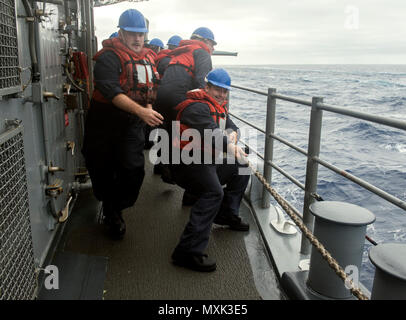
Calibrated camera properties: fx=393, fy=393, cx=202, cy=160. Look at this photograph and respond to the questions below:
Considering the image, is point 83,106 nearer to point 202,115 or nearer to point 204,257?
point 202,115

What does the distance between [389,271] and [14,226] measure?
1.70 m

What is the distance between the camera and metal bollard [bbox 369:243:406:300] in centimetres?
171

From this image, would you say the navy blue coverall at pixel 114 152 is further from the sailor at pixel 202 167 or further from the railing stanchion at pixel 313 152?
the railing stanchion at pixel 313 152

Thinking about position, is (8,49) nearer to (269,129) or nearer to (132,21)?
(132,21)

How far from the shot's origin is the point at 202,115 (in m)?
2.89

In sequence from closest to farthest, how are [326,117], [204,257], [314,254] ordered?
1. [314,254]
2. [204,257]
3. [326,117]

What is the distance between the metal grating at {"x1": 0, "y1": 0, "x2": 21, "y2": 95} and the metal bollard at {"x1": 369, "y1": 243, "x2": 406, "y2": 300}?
181 cm

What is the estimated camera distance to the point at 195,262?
2912 mm

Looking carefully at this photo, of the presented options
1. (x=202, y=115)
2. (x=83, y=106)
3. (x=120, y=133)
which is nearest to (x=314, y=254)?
(x=202, y=115)

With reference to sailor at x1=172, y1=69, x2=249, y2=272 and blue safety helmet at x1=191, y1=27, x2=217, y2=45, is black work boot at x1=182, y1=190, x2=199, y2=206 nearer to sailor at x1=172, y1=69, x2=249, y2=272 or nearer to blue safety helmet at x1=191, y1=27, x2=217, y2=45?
sailor at x1=172, y1=69, x2=249, y2=272

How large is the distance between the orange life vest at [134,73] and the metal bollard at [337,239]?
173 cm

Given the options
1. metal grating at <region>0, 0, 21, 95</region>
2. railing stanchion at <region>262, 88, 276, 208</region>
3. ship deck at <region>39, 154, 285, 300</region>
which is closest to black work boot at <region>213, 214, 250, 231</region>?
ship deck at <region>39, 154, 285, 300</region>

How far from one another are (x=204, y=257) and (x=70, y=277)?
97cm
